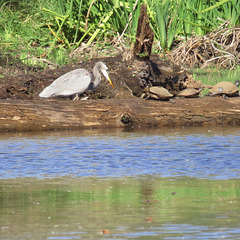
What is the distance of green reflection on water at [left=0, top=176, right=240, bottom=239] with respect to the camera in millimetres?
4286

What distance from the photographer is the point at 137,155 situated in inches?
327

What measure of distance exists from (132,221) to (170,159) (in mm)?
3466

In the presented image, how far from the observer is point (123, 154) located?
27.5ft

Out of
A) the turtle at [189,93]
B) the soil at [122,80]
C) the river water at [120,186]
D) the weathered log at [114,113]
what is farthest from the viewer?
the soil at [122,80]

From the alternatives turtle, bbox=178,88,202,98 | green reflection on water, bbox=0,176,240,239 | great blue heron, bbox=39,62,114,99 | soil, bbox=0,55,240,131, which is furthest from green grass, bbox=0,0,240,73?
green reflection on water, bbox=0,176,240,239

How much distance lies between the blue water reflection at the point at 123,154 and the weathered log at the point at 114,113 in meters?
0.50

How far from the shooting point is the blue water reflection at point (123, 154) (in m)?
7.03

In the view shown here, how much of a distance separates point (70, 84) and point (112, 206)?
760 centimetres

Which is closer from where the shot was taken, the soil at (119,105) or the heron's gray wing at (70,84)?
the soil at (119,105)

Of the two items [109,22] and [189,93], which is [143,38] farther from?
[109,22]

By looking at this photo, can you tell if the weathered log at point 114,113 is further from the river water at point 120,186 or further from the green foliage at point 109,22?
the green foliage at point 109,22

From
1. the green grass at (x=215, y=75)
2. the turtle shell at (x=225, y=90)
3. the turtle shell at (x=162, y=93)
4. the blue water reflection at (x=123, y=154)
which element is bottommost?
the green grass at (x=215, y=75)

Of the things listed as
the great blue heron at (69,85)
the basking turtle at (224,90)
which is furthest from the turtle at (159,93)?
the great blue heron at (69,85)

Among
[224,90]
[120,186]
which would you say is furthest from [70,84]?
[120,186]
